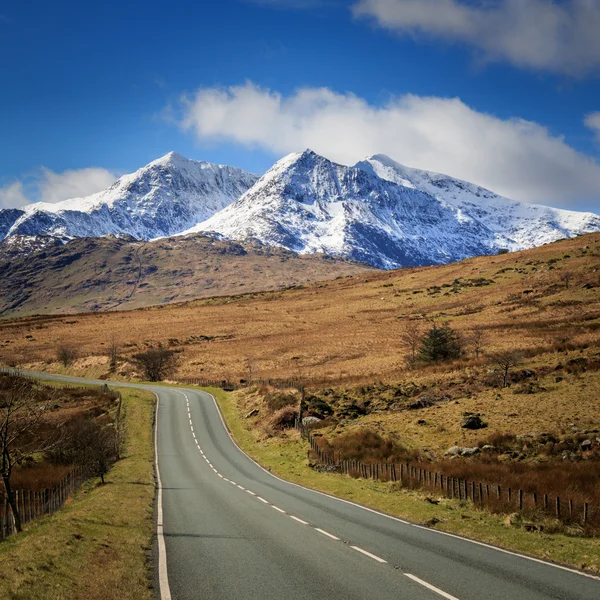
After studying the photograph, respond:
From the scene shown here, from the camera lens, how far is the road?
11.9 m

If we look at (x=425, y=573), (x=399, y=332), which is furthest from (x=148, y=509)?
(x=399, y=332)

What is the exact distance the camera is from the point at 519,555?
15047 mm

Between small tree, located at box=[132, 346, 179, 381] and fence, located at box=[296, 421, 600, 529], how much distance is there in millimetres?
59046

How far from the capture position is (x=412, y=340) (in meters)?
83.6

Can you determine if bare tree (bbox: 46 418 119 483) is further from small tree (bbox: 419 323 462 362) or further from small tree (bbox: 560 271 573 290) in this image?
small tree (bbox: 560 271 573 290)

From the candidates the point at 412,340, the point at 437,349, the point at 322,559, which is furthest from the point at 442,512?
the point at 412,340

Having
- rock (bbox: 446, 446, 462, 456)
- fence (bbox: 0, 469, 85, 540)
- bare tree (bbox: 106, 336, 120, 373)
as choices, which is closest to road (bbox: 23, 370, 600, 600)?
fence (bbox: 0, 469, 85, 540)

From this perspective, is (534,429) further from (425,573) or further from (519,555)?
(425,573)

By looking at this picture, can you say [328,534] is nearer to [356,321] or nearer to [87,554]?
[87,554]

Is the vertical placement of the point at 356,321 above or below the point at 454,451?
Result: above

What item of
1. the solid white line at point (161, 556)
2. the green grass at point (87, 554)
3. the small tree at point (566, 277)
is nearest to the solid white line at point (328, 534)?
the solid white line at point (161, 556)

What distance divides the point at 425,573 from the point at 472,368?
4265 cm

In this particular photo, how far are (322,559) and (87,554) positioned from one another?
614 centimetres

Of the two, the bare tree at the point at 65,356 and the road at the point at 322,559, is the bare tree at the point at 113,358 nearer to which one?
the bare tree at the point at 65,356
